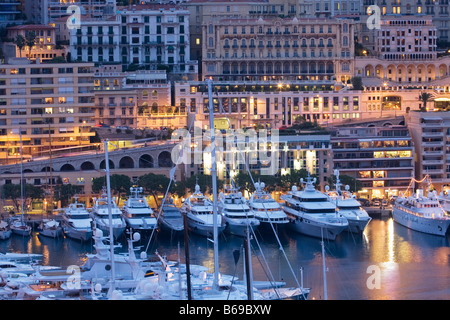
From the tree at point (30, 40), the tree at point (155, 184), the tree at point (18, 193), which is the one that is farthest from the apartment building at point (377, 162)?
the tree at point (30, 40)

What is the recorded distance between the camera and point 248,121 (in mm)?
44156

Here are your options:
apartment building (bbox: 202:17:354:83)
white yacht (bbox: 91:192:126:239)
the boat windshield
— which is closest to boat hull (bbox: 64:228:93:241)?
white yacht (bbox: 91:192:126:239)

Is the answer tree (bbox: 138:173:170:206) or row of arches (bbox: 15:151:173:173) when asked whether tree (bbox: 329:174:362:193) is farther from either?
row of arches (bbox: 15:151:173:173)

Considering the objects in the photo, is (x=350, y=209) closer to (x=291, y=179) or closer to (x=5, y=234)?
(x=291, y=179)

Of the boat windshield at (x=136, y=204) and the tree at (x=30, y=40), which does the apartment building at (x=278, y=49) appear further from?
the boat windshield at (x=136, y=204)

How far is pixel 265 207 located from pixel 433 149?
422 inches

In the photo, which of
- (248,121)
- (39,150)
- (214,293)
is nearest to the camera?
(214,293)

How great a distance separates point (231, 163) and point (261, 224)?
5408 mm

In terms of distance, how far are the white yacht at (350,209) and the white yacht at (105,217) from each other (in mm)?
7001
